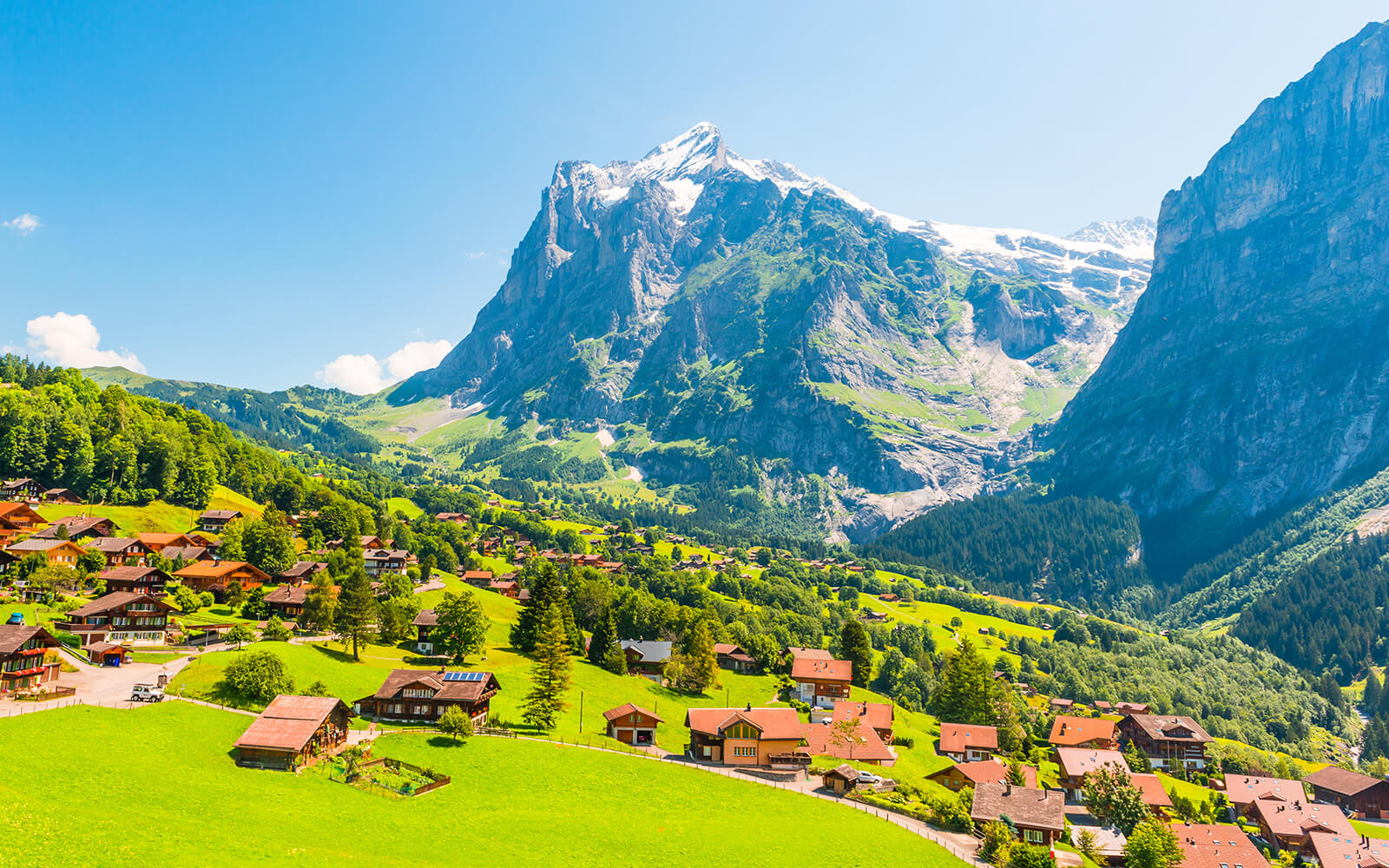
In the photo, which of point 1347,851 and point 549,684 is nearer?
point 549,684

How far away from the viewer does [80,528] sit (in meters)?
108

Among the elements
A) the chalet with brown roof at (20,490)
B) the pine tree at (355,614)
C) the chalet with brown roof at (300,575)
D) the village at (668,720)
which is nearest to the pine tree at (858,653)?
the village at (668,720)

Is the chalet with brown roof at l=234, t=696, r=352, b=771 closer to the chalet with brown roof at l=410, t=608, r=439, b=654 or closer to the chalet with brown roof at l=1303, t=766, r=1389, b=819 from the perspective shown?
the chalet with brown roof at l=410, t=608, r=439, b=654

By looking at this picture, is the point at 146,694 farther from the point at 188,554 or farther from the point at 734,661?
the point at 734,661

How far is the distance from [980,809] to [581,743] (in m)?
37.5

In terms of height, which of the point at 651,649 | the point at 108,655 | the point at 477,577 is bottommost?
the point at 651,649

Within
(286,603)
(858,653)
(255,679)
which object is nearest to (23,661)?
(255,679)

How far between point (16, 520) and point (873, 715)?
120256 millimetres

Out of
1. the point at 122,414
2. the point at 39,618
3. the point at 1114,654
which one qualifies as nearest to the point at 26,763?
the point at 39,618

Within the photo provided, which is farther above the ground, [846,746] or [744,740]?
[744,740]

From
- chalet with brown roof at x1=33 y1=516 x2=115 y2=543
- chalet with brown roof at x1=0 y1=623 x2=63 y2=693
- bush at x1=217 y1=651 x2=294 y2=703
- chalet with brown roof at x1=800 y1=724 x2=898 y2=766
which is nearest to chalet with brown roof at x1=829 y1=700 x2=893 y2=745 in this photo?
chalet with brown roof at x1=800 y1=724 x2=898 y2=766

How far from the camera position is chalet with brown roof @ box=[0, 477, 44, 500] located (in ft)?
390

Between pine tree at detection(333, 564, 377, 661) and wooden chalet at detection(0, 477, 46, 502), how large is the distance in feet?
223

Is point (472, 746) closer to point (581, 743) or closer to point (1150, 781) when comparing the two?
point (581, 743)
